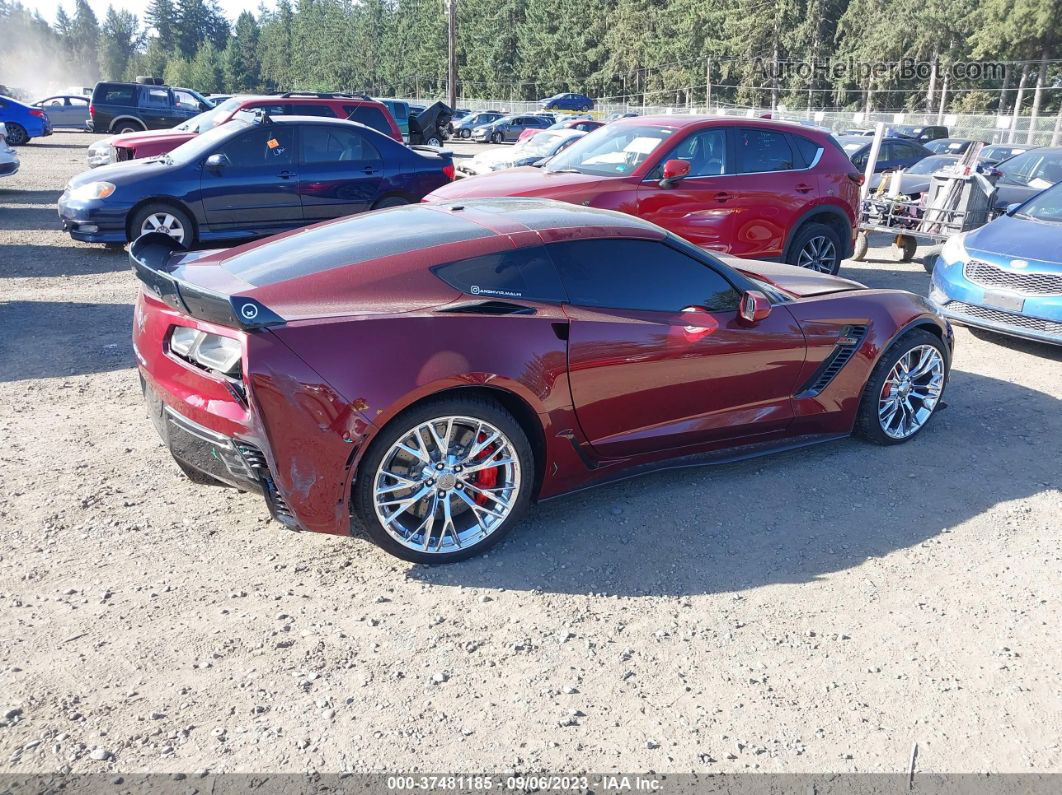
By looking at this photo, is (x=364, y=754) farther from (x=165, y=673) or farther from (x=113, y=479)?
(x=113, y=479)

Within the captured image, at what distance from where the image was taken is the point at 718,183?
8.51 meters

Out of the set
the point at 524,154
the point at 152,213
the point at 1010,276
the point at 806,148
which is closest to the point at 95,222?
the point at 152,213

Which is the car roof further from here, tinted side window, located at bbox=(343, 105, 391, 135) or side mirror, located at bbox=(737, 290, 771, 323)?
tinted side window, located at bbox=(343, 105, 391, 135)

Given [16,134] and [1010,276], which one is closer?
[1010,276]

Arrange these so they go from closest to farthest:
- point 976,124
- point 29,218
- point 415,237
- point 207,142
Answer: point 415,237 → point 207,142 → point 29,218 → point 976,124

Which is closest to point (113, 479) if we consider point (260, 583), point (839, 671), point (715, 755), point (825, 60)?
point (260, 583)

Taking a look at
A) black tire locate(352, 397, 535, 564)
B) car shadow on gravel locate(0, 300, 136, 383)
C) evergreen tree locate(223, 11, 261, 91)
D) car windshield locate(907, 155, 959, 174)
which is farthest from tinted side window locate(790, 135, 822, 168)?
evergreen tree locate(223, 11, 261, 91)

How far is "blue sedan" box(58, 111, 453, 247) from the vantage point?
370 inches

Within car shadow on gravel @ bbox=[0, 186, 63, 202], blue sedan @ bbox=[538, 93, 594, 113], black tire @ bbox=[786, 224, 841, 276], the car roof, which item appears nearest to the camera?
the car roof

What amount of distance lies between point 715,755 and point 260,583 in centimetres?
195

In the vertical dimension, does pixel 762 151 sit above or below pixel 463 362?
above

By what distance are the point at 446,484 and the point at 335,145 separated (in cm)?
782

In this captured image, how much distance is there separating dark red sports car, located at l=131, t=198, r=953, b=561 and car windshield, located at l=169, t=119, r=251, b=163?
239 inches

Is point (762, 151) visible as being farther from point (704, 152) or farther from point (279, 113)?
point (279, 113)
